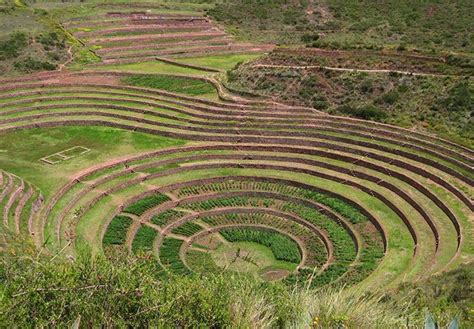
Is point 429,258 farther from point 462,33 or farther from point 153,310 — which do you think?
point 462,33

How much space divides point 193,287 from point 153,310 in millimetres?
1528

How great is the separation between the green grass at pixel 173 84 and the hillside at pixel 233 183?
23 cm

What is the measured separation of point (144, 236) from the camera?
36344 mm

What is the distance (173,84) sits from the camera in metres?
57.4

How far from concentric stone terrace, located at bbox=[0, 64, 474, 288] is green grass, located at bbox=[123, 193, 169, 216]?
8 cm

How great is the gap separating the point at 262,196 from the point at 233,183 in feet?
8.78

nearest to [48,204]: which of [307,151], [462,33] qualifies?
[307,151]

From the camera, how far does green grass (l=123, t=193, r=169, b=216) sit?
127 feet

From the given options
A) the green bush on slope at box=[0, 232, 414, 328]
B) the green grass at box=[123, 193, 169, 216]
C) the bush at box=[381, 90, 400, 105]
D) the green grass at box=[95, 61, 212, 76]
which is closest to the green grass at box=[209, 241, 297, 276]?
the green grass at box=[123, 193, 169, 216]

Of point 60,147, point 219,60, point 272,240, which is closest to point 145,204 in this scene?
point 272,240

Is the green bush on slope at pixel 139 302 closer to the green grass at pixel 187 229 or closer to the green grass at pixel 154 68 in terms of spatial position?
the green grass at pixel 187 229

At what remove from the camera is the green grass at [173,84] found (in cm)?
5569

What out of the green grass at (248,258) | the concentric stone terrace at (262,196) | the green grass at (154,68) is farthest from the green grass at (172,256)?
the green grass at (154,68)

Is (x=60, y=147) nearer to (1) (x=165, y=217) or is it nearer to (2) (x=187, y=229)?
(1) (x=165, y=217)
